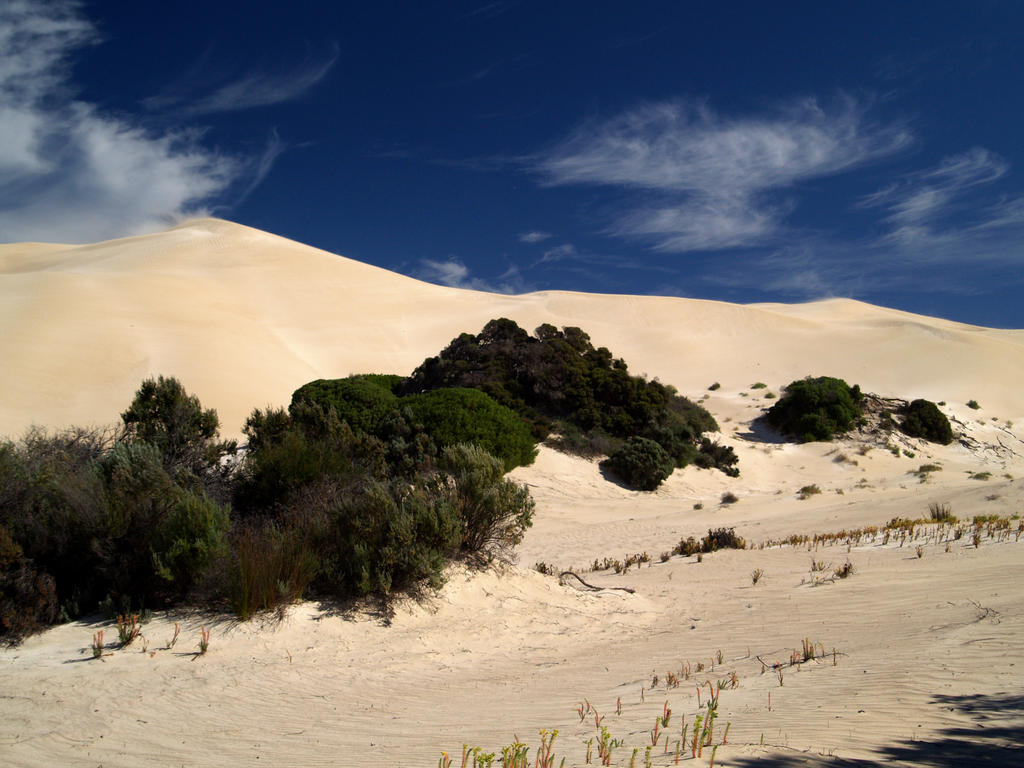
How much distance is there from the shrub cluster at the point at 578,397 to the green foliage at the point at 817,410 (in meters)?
5.34

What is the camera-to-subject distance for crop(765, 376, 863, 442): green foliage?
2480 centimetres

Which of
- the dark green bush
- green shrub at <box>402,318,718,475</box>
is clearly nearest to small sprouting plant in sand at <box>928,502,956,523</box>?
green shrub at <box>402,318,718,475</box>

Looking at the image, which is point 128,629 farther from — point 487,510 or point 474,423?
point 474,423

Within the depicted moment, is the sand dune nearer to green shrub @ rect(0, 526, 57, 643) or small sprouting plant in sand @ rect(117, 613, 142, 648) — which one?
green shrub @ rect(0, 526, 57, 643)

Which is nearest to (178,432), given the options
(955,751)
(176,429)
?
(176,429)

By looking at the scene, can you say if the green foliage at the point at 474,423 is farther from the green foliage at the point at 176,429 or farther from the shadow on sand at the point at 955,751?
the shadow on sand at the point at 955,751

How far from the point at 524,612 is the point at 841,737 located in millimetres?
4171

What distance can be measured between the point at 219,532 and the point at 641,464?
13106 mm

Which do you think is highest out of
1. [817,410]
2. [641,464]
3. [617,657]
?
[817,410]

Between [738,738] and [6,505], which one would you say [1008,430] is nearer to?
[738,738]

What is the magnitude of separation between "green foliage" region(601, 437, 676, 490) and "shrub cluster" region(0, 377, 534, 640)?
A: 9871mm

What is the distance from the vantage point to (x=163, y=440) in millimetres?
11078

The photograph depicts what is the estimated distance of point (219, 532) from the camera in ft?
21.3

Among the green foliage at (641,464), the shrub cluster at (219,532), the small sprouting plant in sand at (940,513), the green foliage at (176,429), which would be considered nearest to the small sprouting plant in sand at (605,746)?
the shrub cluster at (219,532)
